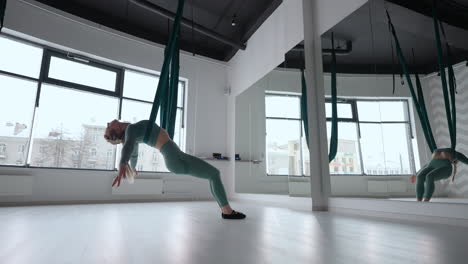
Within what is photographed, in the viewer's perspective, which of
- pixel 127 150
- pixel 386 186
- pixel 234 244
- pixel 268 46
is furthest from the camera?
pixel 268 46

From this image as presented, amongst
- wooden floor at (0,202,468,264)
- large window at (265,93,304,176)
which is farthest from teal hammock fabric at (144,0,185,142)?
large window at (265,93,304,176)

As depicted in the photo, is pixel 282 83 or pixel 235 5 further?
pixel 235 5

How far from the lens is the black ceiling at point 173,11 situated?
17.7 ft

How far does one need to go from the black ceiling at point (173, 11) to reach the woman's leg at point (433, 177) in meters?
3.98

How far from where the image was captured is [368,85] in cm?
342

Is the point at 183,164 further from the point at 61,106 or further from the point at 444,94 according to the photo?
the point at 61,106

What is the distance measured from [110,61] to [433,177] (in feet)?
19.8

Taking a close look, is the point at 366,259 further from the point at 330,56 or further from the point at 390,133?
the point at 330,56

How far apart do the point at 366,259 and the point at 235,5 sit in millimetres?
5336

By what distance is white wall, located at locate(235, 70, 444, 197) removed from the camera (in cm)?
322

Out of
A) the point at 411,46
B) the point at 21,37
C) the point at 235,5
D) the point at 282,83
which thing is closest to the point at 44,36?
the point at 21,37

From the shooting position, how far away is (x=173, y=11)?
18.6 feet

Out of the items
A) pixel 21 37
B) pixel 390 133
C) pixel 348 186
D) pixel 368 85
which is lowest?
pixel 348 186

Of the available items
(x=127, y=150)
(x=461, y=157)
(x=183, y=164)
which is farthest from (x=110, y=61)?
(x=461, y=157)
